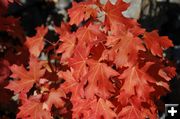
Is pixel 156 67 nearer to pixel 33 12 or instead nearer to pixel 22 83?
pixel 22 83

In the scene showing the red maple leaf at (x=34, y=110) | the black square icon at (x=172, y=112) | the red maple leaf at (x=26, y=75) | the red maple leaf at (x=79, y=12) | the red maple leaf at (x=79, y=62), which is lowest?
the black square icon at (x=172, y=112)

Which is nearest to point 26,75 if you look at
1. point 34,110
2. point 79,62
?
point 34,110

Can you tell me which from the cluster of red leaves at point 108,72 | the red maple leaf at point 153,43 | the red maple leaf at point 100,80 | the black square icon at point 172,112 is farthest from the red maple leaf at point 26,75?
the black square icon at point 172,112

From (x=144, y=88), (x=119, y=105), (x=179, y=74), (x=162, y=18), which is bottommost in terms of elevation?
(x=179, y=74)

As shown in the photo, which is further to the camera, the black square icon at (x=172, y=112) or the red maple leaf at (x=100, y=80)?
the black square icon at (x=172, y=112)

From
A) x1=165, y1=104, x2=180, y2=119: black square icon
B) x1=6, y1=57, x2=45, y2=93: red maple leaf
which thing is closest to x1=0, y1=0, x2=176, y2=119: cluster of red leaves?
x1=6, y1=57, x2=45, y2=93: red maple leaf

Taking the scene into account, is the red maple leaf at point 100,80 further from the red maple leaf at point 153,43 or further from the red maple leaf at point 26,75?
the red maple leaf at point 26,75

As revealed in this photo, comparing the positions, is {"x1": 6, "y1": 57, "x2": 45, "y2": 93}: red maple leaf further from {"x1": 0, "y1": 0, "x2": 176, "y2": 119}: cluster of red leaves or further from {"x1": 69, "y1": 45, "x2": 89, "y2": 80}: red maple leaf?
{"x1": 69, "y1": 45, "x2": 89, "y2": 80}: red maple leaf

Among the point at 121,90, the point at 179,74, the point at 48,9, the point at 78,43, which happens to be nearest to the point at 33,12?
the point at 48,9
